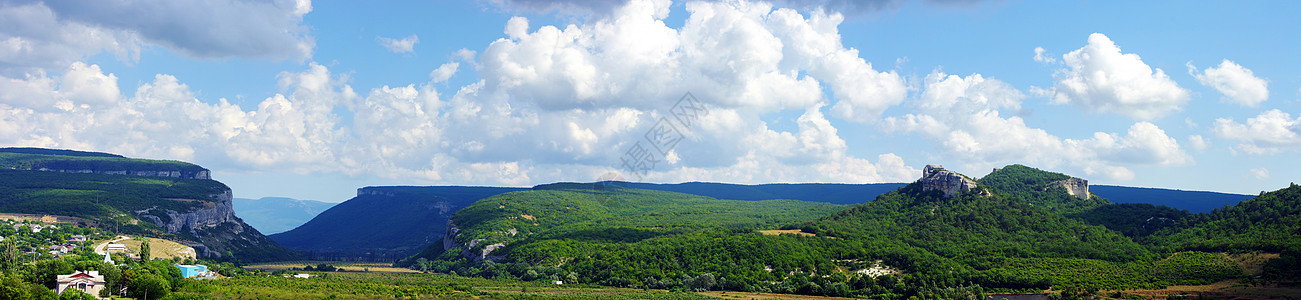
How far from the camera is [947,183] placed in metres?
186

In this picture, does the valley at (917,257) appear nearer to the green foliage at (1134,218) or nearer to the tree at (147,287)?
the green foliage at (1134,218)

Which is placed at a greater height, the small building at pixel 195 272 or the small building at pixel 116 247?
the small building at pixel 116 247

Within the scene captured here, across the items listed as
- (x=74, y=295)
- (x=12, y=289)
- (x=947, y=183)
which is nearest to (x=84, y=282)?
(x=74, y=295)

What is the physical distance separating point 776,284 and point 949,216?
52.4 meters

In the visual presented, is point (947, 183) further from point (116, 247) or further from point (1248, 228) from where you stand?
point (116, 247)

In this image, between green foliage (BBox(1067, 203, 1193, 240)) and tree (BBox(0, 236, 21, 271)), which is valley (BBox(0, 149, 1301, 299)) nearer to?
green foliage (BBox(1067, 203, 1193, 240))

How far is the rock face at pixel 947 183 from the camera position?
7210 inches

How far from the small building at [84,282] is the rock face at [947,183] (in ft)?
512

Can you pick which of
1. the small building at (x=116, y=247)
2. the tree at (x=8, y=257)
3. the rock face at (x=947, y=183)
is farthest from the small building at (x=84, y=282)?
the rock face at (x=947, y=183)

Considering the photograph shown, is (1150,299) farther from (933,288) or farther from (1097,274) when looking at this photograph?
(933,288)

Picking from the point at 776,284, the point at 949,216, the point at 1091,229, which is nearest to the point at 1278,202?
the point at 1091,229

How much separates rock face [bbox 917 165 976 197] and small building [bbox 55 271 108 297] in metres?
156

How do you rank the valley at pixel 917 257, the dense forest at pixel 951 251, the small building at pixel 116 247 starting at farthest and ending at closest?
the small building at pixel 116 247, the dense forest at pixel 951 251, the valley at pixel 917 257

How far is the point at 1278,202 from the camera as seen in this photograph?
14562 cm
